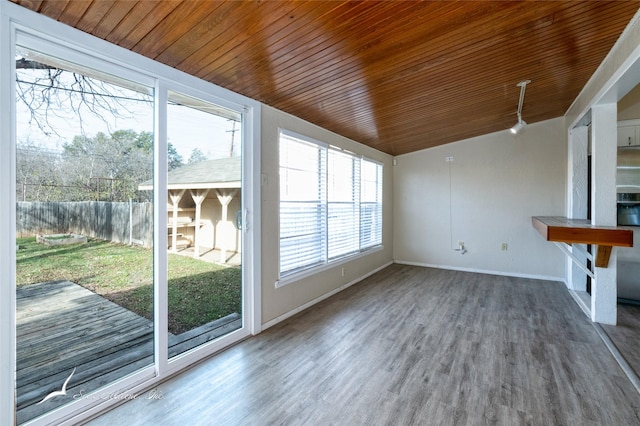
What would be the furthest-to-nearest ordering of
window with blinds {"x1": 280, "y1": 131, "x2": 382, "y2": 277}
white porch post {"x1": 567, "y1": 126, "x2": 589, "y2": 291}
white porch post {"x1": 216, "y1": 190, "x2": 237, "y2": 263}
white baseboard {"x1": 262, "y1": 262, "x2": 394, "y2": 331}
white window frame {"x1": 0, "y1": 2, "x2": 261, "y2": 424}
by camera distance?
white porch post {"x1": 567, "y1": 126, "x2": 589, "y2": 291} < window with blinds {"x1": 280, "y1": 131, "x2": 382, "y2": 277} < white baseboard {"x1": 262, "y1": 262, "x2": 394, "y2": 331} < white porch post {"x1": 216, "y1": 190, "x2": 237, "y2": 263} < white window frame {"x1": 0, "y1": 2, "x2": 261, "y2": 424}

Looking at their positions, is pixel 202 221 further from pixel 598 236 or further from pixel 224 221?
pixel 598 236

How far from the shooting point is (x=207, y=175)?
8.59 ft

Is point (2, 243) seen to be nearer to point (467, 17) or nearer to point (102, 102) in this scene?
point (102, 102)

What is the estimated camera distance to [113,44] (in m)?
1.84

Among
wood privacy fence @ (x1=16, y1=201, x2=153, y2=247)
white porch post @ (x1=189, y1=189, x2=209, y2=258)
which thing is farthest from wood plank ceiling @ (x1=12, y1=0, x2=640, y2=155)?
wood privacy fence @ (x1=16, y1=201, x2=153, y2=247)

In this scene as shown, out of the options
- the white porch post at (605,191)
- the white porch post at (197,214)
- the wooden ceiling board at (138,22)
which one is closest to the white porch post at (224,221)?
the white porch post at (197,214)

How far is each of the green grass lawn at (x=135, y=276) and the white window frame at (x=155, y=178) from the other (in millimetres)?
107

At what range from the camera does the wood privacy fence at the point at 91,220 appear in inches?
65.6

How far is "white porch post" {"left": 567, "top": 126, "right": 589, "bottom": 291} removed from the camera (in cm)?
405

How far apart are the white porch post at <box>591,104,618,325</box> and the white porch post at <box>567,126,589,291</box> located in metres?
1.02

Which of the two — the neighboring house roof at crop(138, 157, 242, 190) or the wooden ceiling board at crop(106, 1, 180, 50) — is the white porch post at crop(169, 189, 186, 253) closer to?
the neighboring house roof at crop(138, 157, 242, 190)

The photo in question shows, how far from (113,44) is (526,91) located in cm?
411

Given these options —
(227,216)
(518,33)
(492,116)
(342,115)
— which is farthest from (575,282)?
(227,216)

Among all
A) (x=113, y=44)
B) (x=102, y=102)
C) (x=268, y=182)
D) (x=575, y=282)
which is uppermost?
(x=113, y=44)
